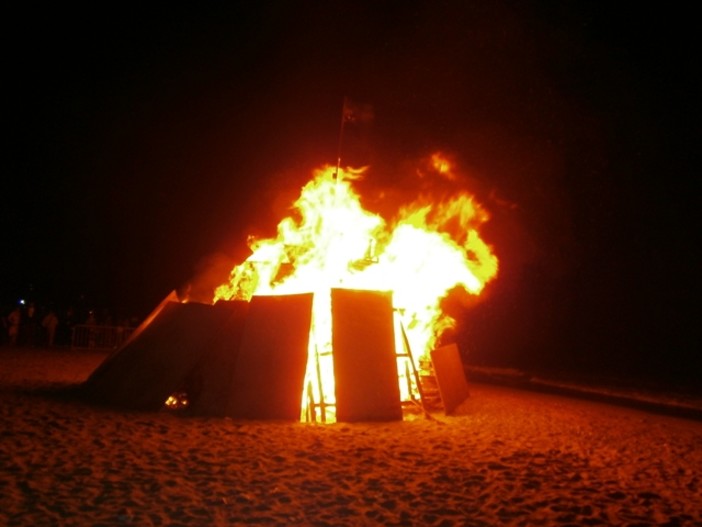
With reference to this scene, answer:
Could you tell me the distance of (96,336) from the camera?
821 inches

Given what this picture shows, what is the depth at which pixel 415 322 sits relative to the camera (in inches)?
505

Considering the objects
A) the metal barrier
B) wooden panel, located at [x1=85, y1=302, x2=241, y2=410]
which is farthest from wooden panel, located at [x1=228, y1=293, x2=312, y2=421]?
the metal barrier

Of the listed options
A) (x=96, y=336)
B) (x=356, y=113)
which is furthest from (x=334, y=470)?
(x=96, y=336)

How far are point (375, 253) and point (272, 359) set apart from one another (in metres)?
3.86

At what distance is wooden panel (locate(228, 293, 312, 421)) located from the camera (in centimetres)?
976

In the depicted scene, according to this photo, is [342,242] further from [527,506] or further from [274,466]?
[527,506]

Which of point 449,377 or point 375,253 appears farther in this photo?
point 375,253

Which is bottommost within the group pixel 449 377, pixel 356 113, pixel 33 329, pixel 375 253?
pixel 449 377

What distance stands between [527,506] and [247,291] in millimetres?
8696

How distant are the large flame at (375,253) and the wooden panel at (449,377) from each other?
2.72ft

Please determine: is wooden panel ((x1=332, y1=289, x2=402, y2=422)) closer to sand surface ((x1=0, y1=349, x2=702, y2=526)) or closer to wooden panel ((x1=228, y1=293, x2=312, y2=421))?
sand surface ((x1=0, y1=349, x2=702, y2=526))

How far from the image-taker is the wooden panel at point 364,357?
391 inches

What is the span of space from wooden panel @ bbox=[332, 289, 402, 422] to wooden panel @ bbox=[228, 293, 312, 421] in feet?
2.01

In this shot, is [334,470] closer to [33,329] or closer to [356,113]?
[356,113]
